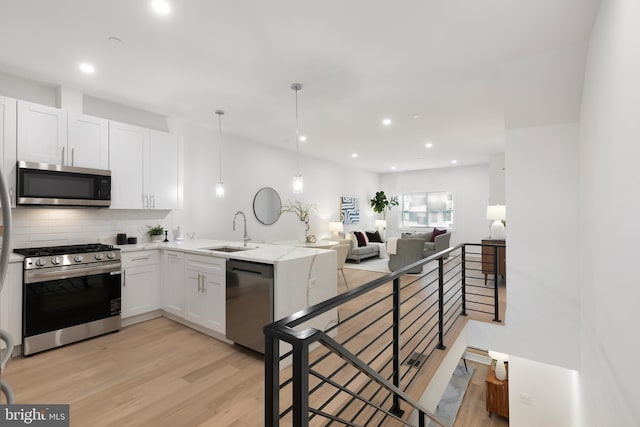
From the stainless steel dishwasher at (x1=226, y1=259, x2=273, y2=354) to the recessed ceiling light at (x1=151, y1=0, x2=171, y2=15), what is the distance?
2042 millimetres

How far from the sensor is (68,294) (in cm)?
307

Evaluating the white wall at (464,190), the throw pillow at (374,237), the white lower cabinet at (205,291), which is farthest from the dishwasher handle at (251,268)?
the white wall at (464,190)

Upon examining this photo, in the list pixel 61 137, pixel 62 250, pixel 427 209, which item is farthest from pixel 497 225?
pixel 61 137

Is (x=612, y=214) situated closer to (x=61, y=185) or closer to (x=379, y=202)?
(x=61, y=185)

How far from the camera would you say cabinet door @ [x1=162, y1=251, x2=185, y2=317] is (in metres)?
3.60

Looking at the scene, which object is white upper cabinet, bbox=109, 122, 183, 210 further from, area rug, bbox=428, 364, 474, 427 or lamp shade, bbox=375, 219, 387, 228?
lamp shade, bbox=375, 219, 387, 228

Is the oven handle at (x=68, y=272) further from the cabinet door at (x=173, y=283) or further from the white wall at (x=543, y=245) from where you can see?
the white wall at (x=543, y=245)

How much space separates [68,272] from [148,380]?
144 cm

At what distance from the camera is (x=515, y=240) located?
321cm

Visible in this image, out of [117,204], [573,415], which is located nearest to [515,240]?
[573,415]

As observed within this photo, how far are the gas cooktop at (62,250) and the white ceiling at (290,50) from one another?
1751 millimetres

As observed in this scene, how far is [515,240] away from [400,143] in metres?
3.43

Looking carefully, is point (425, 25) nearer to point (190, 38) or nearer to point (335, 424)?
point (190, 38)

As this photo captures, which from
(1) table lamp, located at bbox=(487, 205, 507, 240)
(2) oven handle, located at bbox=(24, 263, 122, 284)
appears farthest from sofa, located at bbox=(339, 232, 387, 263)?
(2) oven handle, located at bbox=(24, 263, 122, 284)
